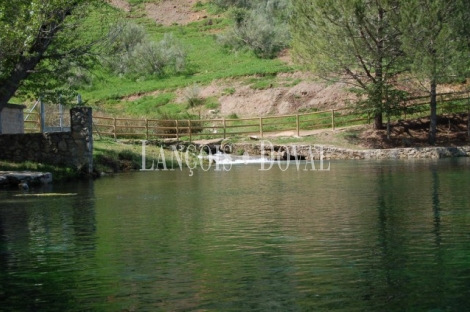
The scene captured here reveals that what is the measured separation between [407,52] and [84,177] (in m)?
18.4

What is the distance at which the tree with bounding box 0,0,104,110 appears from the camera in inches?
838

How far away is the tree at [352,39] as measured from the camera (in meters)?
37.5

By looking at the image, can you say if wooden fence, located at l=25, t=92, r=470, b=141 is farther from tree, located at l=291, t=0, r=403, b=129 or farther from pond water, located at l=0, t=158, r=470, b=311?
pond water, located at l=0, t=158, r=470, b=311

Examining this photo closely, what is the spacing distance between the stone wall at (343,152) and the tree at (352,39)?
3.45 metres

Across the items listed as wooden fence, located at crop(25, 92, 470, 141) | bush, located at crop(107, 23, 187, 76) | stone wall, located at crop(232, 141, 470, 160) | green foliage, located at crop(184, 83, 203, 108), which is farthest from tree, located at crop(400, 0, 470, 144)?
bush, located at crop(107, 23, 187, 76)

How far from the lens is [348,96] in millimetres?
47906

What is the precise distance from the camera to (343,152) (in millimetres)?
37188

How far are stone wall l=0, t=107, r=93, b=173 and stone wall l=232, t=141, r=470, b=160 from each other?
48.0 feet

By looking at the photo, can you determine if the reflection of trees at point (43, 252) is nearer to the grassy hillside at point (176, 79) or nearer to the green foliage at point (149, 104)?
the grassy hillside at point (176, 79)

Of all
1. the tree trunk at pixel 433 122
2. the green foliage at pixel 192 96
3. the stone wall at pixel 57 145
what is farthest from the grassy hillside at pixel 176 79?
the stone wall at pixel 57 145

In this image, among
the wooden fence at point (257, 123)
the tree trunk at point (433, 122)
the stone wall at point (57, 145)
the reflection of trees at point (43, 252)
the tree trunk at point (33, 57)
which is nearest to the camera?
the reflection of trees at point (43, 252)

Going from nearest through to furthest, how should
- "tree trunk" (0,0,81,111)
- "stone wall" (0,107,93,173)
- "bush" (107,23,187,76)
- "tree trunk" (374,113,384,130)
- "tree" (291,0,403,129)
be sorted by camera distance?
"tree trunk" (0,0,81,111)
"stone wall" (0,107,93,173)
"tree" (291,0,403,129)
"tree trunk" (374,113,384,130)
"bush" (107,23,187,76)

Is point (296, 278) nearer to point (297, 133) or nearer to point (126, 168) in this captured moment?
point (126, 168)

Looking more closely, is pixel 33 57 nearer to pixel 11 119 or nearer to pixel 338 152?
pixel 11 119
